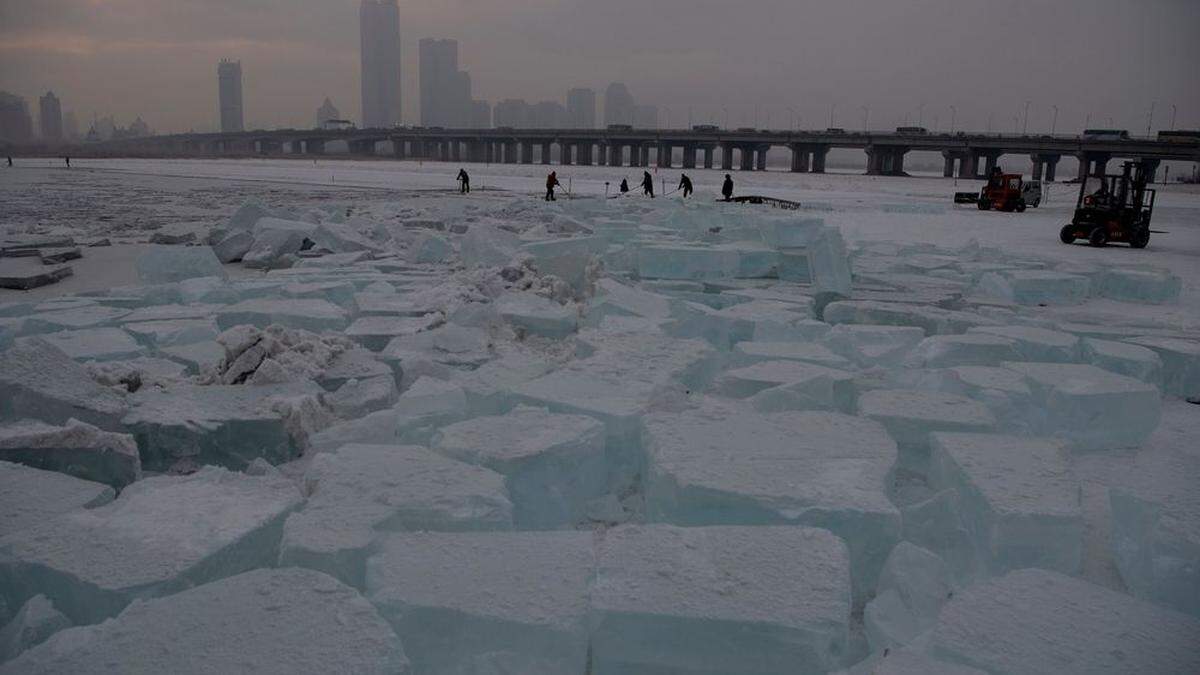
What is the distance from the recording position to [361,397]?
3.75 meters


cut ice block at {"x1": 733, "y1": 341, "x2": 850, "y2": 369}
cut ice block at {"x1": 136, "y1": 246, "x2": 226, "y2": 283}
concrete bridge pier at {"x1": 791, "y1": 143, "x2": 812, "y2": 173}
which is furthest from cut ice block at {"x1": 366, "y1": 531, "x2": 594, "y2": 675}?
concrete bridge pier at {"x1": 791, "y1": 143, "x2": 812, "y2": 173}

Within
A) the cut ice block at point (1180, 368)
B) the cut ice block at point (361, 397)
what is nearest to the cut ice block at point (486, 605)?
the cut ice block at point (361, 397)

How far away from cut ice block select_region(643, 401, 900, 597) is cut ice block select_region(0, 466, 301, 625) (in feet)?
4.43

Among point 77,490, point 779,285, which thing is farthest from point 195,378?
point 779,285

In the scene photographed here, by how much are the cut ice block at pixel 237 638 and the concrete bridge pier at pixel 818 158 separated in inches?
3063

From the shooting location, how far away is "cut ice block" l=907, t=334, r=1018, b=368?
4.68 metres

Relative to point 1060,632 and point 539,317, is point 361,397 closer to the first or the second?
point 539,317

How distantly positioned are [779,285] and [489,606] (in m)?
6.59

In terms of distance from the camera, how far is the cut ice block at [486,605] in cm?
183

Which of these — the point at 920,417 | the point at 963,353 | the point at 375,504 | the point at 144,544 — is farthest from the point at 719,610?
the point at 963,353

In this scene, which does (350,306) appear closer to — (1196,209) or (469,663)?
(469,663)

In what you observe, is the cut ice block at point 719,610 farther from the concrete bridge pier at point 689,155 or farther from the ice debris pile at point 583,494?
the concrete bridge pier at point 689,155

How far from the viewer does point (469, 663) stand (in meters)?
1.85

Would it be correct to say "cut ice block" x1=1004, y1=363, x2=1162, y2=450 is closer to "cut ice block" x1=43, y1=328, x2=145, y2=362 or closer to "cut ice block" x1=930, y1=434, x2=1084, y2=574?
"cut ice block" x1=930, y1=434, x2=1084, y2=574
